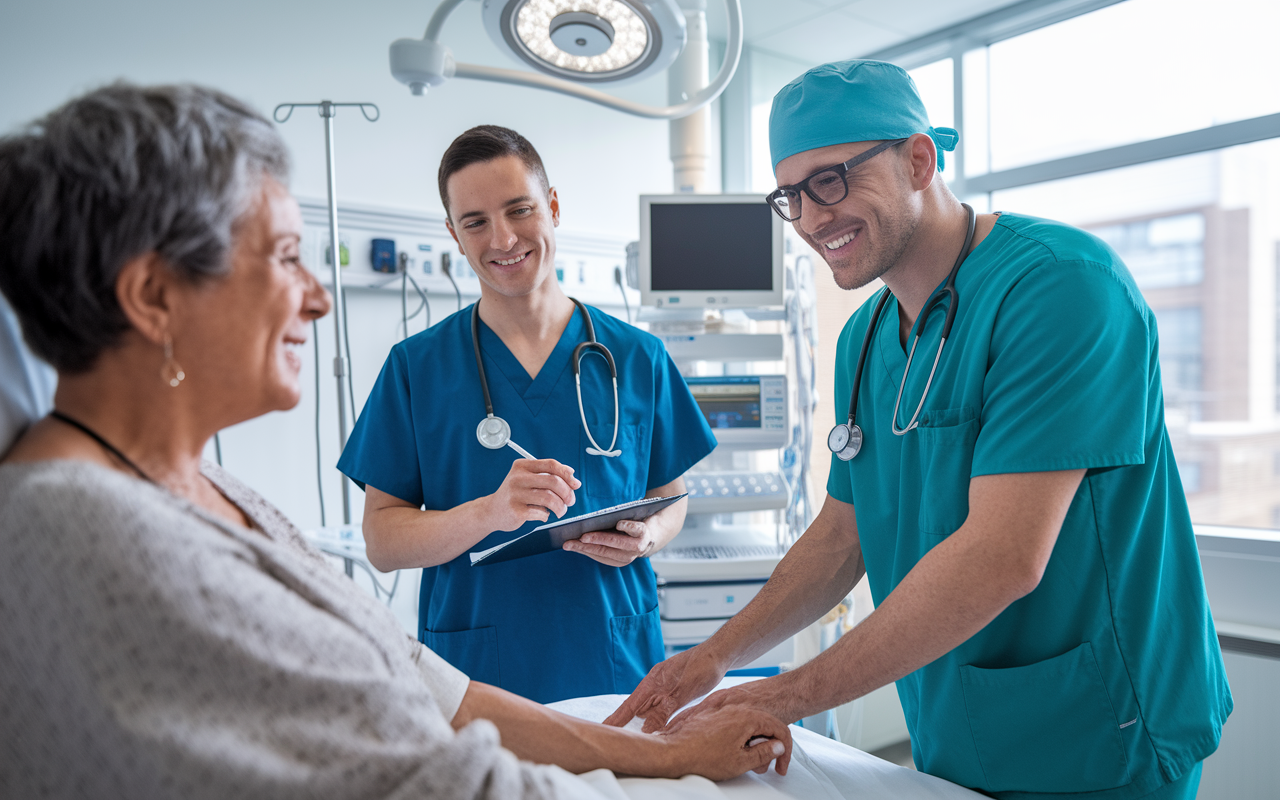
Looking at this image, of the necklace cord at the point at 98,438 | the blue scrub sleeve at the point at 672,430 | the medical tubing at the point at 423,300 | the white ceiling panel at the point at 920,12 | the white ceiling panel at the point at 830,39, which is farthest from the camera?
the white ceiling panel at the point at 830,39

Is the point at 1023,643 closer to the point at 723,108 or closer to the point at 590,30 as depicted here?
the point at 590,30

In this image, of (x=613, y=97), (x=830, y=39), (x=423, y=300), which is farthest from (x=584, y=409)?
(x=830, y=39)

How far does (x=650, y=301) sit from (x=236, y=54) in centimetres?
151

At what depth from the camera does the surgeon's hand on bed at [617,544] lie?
1329mm

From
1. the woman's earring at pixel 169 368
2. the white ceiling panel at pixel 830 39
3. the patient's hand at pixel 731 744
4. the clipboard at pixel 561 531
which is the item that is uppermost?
the white ceiling panel at pixel 830 39

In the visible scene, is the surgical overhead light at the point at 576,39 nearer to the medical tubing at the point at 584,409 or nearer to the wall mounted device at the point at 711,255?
the medical tubing at the point at 584,409

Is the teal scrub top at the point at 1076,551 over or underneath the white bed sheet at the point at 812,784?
over

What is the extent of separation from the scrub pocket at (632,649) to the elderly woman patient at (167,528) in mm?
664

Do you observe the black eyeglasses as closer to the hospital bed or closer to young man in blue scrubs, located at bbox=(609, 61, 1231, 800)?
young man in blue scrubs, located at bbox=(609, 61, 1231, 800)

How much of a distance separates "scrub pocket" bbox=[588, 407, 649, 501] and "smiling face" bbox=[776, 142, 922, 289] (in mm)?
511

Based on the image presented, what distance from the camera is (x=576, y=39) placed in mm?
1237

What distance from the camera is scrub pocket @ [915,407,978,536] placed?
0.99m

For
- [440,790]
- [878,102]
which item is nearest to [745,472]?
[878,102]

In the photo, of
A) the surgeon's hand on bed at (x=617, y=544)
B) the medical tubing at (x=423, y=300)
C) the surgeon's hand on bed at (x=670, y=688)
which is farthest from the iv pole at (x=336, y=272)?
the surgeon's hand on bed at (x=670, y=688)
